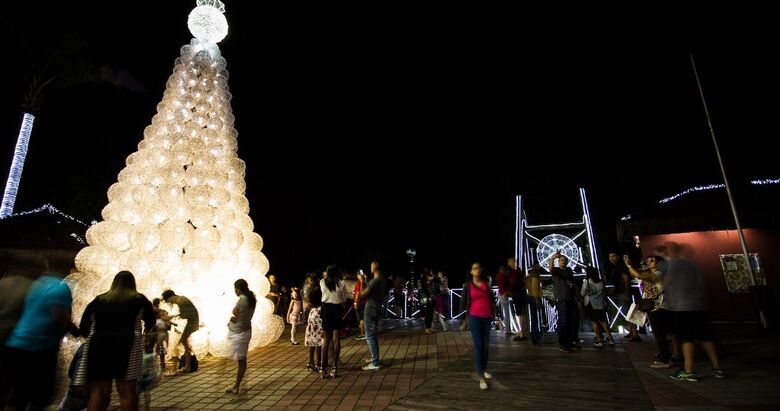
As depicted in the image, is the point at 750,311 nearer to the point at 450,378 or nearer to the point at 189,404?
the point at 450,378

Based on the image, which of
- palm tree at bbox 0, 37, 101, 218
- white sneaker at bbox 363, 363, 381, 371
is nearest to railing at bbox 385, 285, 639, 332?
white sneaker at bbox 363, 363, 381, 371

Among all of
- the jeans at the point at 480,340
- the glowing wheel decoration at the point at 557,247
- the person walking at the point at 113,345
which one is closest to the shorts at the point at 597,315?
the jeans at the point at 480,340

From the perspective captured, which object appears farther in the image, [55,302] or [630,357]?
[630,357]

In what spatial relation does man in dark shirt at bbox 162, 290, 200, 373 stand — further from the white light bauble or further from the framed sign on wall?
the framed sign on wall

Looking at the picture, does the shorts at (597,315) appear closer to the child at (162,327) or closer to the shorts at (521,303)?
the shorts at (521,303)

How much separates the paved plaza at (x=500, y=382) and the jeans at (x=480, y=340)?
0.28 meters

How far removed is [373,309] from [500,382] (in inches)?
87.0

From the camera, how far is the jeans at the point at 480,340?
518 cm

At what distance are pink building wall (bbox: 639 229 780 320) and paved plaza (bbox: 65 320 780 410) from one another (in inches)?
121

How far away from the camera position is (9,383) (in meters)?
3.86

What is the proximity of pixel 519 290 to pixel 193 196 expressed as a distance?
23.2ft

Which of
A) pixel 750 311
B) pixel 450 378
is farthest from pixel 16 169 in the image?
pixel 750 311

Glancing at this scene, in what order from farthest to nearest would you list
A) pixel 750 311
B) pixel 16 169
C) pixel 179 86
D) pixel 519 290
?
pixel 16 169, pixel 750 311, pixel 179 86, pixel 519 290

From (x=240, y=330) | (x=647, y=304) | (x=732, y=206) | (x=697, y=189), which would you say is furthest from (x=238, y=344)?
(x=697, y=189)
